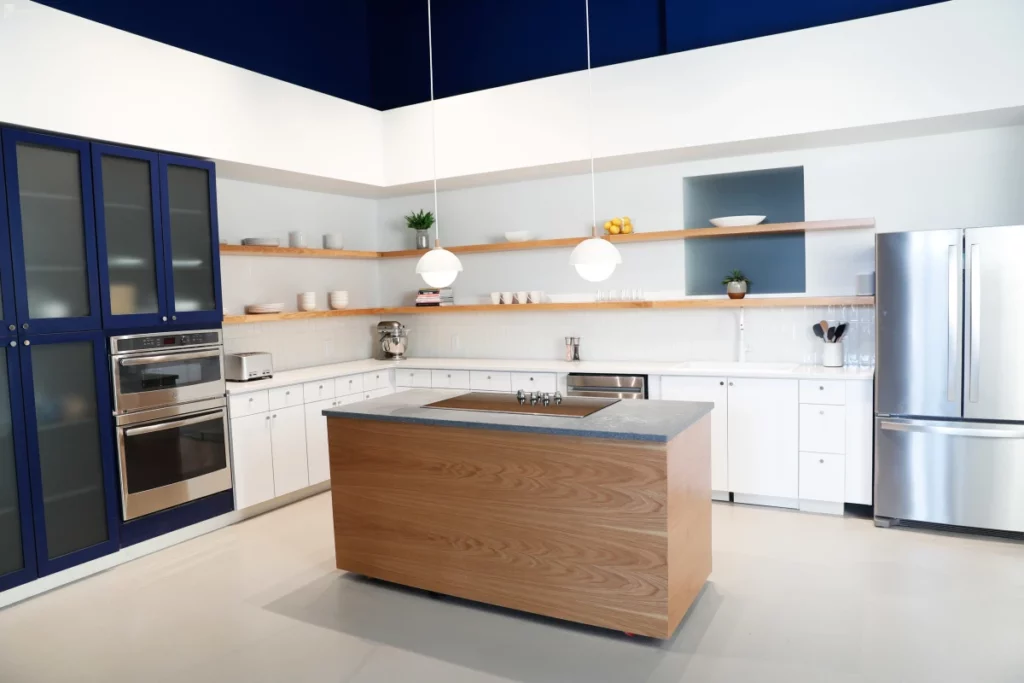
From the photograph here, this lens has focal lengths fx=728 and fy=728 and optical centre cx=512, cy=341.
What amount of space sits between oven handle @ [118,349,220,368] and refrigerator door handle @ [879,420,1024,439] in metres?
4.13

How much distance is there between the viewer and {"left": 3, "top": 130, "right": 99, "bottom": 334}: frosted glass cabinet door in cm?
365

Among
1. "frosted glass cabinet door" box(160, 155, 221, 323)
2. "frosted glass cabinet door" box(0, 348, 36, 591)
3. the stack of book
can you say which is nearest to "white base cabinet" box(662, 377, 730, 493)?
the stack of book

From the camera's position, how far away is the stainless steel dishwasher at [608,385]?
5027 mm

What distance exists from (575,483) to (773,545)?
1622 mm

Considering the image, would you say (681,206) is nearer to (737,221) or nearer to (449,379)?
(737,221)

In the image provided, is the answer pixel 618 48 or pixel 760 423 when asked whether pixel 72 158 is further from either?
pixel 760 423

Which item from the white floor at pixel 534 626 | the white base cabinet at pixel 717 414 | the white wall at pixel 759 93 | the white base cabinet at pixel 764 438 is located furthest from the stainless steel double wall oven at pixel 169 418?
the white base cabinet at pixel 764 438

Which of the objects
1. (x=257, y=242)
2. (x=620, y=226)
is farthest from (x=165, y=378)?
(x=620, y=226)

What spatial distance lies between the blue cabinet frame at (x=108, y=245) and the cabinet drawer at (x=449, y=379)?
2152mm

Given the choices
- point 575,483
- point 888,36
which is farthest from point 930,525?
point 888,36

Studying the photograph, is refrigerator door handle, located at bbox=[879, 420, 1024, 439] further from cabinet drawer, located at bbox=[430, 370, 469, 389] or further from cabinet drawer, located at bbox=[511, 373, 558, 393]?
cabinet drawer, located at bbox=[430, 370, 469, 389]

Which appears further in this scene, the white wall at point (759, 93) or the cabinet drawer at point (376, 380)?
the cabinet drawer at point (376, 380)

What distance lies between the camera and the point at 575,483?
123 inches

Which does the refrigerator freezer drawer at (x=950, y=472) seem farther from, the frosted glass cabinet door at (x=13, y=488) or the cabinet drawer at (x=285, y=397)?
the frosted glass cabinet door at (x=13, y=488)
